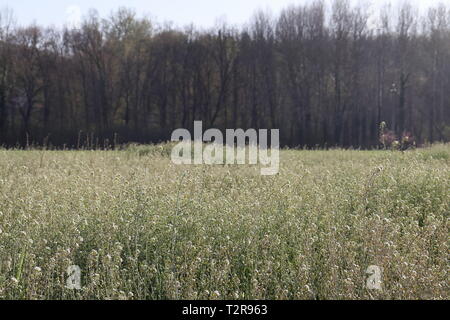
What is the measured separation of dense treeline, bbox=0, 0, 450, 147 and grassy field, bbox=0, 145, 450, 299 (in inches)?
1234

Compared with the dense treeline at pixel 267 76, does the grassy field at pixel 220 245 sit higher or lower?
lower

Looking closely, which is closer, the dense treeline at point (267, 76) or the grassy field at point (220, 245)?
the grassy field at point (220, 245)

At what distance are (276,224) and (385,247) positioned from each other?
149 cm

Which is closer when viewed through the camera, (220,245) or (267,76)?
(220,245)

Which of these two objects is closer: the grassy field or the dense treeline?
the grassy field

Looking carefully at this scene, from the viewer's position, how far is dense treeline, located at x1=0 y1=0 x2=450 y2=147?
38.9 metres

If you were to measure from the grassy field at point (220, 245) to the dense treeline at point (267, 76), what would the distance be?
31.3 m

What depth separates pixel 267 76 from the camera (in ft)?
133

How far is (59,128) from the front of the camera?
118 feet

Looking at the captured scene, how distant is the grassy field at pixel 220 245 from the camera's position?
15.4 feet

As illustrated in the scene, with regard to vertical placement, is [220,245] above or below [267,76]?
below

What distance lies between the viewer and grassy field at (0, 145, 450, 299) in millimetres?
4680

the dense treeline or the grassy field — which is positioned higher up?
the dense treeline

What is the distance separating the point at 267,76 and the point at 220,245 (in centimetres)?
3559
